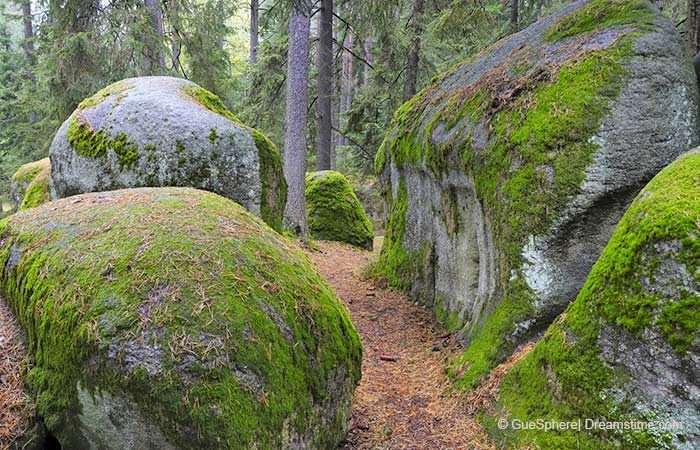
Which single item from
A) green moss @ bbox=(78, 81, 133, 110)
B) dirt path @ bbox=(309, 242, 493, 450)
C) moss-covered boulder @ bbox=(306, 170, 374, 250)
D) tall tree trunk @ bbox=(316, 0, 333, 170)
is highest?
tall tree trunk @ bbox=(316, 0, 333, 170)

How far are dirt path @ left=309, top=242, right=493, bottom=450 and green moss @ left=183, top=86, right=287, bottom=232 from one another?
1.76 m

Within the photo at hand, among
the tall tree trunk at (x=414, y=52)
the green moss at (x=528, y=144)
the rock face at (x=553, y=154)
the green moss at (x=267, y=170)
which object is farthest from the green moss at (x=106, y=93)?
the tall tree trunk at (x=414, y=52)

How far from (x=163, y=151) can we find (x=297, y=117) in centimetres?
522

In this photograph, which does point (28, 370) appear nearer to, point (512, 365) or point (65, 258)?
point (65, 258)

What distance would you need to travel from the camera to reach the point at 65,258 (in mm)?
3404

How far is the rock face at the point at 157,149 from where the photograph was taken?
20.6 ft

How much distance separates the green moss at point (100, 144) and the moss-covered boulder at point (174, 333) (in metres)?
2.44

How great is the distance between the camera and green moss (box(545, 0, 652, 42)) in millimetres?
4641

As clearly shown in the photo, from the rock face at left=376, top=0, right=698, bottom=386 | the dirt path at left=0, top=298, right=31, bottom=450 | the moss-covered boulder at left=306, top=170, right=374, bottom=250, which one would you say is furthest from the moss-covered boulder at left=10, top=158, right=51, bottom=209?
the rock face at left=376, top=0, right=698, bottom=386

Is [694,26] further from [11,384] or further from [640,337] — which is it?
[11,384]

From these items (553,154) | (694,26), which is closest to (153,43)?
(553,154)

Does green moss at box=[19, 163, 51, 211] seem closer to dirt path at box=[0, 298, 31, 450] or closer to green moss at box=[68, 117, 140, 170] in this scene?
green moss at box=[68, 117, 140, 170]

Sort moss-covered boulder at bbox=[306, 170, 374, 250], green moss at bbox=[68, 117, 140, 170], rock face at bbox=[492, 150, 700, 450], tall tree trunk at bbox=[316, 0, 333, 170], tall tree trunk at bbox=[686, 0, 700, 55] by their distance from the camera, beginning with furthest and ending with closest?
moss-covered boulder at bbox=[306, 170, 374, 250] → tall tree trunk at bbox=[316, 0, 333, 170] → green moss at bbox=[68, 117, 140, 170] → tall tree trunk at bbox=[686, 0, 700, 55] → rock face at bbox=[492, 150, 700, 450]

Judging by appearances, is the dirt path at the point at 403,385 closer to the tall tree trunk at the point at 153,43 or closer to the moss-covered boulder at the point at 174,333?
the moss-covered boulder at the point at 174,333
